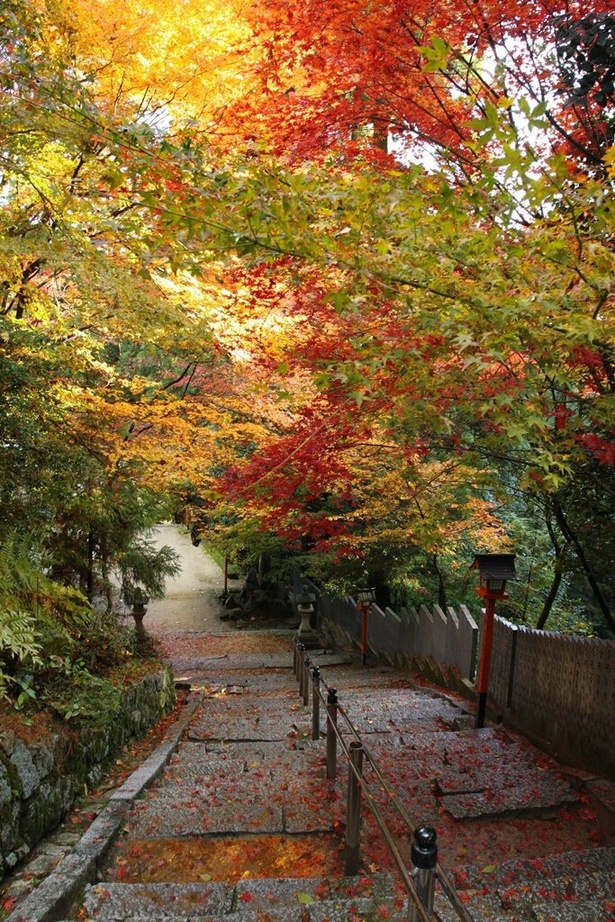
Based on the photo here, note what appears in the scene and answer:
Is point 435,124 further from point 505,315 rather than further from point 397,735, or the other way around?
point 397,735

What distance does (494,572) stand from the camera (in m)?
7.72

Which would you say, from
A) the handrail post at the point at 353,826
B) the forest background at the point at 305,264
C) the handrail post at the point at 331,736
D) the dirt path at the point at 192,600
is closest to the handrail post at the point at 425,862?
the handrail post at the point at 353,826

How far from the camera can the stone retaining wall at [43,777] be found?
4145mm

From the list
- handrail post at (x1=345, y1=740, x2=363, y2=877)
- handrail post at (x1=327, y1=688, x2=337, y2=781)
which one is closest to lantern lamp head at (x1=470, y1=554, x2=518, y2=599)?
handrail post at (x1=327, y1=688, x2=337, y2=781)

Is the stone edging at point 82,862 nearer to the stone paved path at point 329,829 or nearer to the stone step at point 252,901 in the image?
the stone paved path at point 329,829

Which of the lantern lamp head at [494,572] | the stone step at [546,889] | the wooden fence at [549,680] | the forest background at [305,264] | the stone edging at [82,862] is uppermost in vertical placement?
the forest background at [305,264]

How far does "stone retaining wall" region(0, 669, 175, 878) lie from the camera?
13.6 feet

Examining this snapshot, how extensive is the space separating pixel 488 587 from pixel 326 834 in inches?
156

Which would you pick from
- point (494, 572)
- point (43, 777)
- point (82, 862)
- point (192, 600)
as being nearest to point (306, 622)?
point (192, 600)

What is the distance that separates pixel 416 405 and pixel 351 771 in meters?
2.62

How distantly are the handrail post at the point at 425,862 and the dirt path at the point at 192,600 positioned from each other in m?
→ 15.8

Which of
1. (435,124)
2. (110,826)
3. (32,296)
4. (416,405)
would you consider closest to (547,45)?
(435,124)

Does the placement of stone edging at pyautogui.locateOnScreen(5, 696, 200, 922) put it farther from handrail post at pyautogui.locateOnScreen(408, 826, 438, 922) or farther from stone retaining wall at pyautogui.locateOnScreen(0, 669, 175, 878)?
handrail post at pyautogui.locateOnScreen(408, 826, 438, 922)

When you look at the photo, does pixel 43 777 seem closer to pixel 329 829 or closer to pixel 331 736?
pixel 329 829
